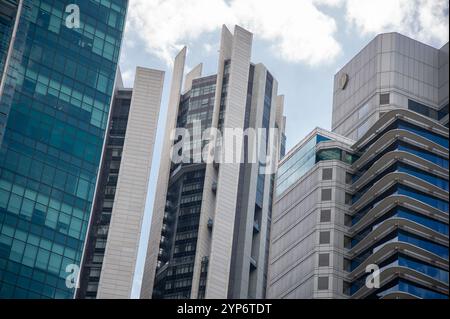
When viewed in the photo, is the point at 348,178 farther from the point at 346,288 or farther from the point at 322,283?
the point at 322,283

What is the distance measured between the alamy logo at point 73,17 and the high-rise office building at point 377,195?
134 ft

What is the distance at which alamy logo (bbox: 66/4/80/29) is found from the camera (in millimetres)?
132125

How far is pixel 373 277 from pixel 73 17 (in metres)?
61.8

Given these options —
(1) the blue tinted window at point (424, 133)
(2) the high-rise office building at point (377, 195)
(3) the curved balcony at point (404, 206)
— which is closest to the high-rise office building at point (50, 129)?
(2) the high-rise office building at point (377, 195)

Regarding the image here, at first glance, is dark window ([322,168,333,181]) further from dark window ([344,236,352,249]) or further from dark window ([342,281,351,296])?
dark window ([342,281,351,296])

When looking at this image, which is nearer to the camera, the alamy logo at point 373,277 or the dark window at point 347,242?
the alamy logo at point 373,277

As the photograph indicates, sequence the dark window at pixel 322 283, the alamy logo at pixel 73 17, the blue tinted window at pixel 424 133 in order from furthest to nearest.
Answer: the alamy logo at pixel 73 17 → the blue tinted window at pixel 424 133 → the dark window at pixel 322 283

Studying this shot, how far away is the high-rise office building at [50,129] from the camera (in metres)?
112

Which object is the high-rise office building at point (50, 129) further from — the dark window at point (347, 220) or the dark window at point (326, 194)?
the dark window at point (347, 220)

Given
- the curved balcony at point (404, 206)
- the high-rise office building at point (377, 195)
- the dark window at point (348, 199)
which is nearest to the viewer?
the high-rise office building at point (377, 195)

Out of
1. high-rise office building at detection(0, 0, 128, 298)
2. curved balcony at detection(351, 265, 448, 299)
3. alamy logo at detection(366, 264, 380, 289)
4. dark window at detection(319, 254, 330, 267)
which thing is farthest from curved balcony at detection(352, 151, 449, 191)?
high-rise office building at detection(0, 0, 128, 298)

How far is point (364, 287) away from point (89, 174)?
1678 inches
